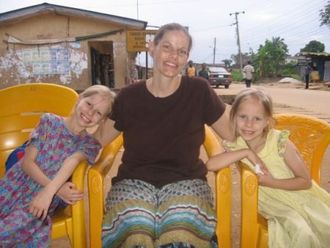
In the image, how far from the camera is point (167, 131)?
7.73 feet

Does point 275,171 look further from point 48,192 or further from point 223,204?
point 48,192

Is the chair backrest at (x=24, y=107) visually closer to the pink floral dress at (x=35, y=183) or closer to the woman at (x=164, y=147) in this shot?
the pink floral dress at (x=35, y=183)

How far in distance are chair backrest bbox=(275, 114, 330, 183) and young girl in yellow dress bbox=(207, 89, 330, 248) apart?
1.41 feet

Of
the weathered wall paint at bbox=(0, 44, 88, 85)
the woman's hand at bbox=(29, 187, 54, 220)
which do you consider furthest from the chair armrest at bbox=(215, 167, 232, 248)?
the weathered wall paint at bbox=(0, 44, 88, 85)

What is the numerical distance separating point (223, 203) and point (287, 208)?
0.39m

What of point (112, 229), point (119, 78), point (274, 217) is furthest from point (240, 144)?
point (119, 78)

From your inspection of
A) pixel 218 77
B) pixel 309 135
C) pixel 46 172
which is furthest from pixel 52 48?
pixel 218 77

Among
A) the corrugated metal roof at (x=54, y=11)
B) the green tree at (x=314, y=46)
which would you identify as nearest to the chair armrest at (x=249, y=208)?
the corrugated metal roof at (x=54, y=11)

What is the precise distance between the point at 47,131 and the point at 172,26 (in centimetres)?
100

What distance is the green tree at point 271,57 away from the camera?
135 ft

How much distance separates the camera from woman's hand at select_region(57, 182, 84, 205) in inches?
87.0

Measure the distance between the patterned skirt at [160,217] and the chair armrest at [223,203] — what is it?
0.20ft

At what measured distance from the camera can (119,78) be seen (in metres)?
12.1

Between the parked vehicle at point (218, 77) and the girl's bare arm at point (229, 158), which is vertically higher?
the girl's bare arm at point (229, 158)
